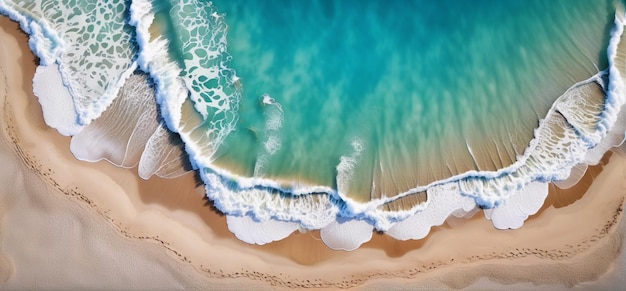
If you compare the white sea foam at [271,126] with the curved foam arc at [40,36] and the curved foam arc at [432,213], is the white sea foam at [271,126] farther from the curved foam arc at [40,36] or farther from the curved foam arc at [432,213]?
the curved foam arc at [40,36]

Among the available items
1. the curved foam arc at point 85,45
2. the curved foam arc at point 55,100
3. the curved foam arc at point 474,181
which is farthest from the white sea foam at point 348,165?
the curved foam arc at point 55,100

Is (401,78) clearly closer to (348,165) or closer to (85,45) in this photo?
(348,165)

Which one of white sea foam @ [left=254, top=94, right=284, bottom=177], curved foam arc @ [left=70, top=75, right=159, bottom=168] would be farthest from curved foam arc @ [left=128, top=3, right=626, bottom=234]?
curved foam arc @ [left=70, top=75, right=159, bottom=168]

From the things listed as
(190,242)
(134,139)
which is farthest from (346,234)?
(134,139)

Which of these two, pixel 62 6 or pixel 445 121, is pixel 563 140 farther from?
pixel 62 6

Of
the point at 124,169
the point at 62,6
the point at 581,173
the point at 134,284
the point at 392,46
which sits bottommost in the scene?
the point at 134,284

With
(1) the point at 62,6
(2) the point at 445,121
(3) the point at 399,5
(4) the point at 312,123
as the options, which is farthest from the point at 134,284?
(3) the point at 399,5

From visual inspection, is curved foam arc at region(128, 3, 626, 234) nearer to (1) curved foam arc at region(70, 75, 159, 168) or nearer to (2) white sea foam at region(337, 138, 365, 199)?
(2) white sea foam at region(337, 138, 365, 199)
